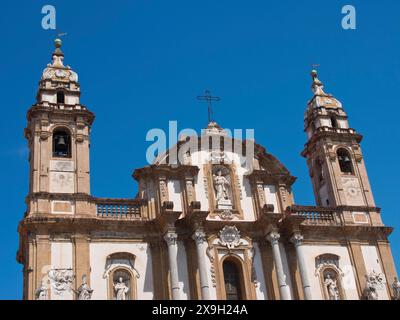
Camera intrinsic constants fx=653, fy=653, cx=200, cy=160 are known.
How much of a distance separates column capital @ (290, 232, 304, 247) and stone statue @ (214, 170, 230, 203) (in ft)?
11.5

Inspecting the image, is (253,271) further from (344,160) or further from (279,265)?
(344,160)

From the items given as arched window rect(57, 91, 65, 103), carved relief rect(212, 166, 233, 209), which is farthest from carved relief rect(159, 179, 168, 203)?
arched window rect(57, 91, 65, 103)

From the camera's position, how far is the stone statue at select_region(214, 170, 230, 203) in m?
30.0

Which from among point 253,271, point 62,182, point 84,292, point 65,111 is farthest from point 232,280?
point 65,111

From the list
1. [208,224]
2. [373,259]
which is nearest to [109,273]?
[208,224]

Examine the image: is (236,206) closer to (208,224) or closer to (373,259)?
(208,224)

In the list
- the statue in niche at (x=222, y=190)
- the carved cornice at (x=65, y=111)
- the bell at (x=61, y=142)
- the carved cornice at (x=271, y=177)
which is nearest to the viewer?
the bell at (x=61, y=142)

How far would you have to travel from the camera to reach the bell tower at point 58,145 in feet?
89.6

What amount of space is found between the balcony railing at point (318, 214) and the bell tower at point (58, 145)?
9.96 meters

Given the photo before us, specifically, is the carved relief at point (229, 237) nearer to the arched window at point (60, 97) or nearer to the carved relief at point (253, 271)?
the carved relief at point (253, 271)

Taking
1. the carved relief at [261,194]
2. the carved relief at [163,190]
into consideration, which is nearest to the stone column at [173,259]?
the carved relief at [163,190]

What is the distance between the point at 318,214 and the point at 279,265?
426cm

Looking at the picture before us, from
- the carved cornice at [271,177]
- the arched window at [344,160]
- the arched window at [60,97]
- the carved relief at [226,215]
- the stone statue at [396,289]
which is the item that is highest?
the arched window at [60,97]
